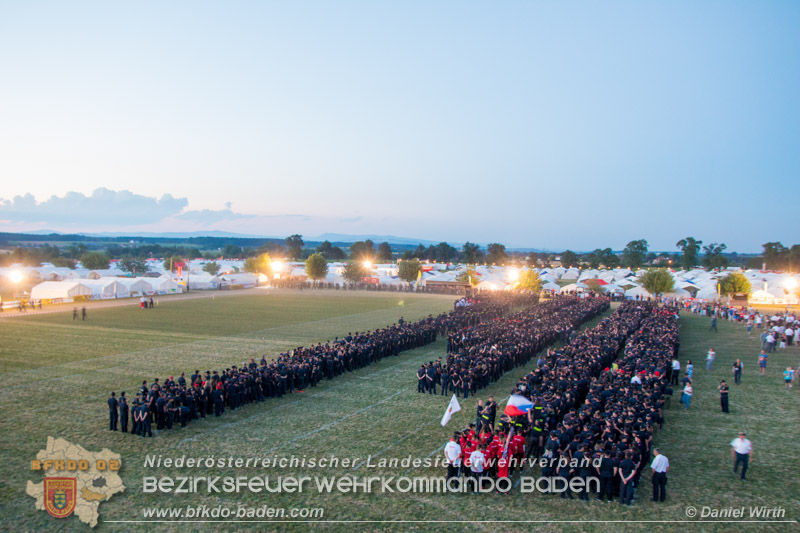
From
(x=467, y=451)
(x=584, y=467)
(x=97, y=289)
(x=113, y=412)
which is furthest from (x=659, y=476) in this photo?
(x=97, y=289)

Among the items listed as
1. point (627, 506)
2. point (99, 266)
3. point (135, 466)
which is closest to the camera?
point (627, 506)

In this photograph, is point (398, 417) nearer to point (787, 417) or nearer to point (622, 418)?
point (622, 418)

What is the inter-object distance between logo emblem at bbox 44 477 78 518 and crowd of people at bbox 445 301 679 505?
6899 mm

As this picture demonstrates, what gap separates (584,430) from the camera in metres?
9.99

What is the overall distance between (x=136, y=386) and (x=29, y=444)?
15.8 ft

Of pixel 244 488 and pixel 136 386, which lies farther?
pixel 136 386

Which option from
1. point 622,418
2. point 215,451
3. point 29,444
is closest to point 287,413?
point 215,451

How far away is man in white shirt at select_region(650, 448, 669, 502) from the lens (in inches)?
338

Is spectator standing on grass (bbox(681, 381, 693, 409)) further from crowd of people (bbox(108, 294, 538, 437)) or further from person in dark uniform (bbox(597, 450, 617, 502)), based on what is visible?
crowd of people (bbox(108, 294, 538, 437))

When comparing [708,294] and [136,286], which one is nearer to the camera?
[136,286]

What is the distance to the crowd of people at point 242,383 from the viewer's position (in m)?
12.0

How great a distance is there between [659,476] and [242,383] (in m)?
10.7

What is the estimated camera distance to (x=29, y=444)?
11.0 m

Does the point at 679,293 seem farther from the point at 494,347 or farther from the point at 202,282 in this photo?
the point at 202,282
